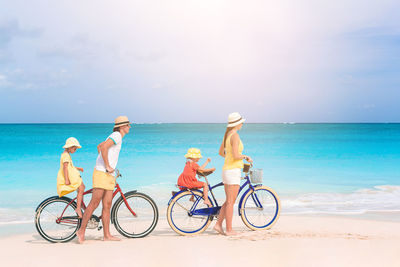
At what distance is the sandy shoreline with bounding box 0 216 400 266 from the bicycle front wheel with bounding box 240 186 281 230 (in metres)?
0.16

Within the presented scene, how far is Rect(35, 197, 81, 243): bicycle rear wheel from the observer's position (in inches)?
207

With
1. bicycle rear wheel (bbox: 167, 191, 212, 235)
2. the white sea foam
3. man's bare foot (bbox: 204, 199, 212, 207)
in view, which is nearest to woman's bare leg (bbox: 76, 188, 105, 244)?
bicycle rear wheel (bbox: 167, 191, 212, 235)

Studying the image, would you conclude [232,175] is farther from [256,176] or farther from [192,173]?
[192,173]

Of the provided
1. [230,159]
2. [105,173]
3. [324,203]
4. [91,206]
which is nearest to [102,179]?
[105,173]

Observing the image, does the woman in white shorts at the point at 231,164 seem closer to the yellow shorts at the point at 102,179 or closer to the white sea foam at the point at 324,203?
the yellow shorts at the point at 102,179

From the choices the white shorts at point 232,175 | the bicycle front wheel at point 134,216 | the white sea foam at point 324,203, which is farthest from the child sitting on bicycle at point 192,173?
the white sea foam at point 324,203

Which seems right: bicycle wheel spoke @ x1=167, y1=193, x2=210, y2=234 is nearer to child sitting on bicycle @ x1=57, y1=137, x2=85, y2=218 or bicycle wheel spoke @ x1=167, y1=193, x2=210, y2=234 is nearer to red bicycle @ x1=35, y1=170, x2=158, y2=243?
red bicycle @ x1=35, y1=170, x2=158, y2=243

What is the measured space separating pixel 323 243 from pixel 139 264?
2432 mm

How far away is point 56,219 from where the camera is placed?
17.3 ft

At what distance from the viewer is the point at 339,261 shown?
459cm

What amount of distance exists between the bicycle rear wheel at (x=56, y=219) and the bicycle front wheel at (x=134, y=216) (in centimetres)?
54

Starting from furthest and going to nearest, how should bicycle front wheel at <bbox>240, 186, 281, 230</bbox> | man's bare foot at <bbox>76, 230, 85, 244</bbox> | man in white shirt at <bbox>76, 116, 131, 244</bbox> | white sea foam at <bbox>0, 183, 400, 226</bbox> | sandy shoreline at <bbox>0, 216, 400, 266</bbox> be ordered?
white sea foam at <bbox>0, 183, 400, 226</bbox>, bicycle front wheel at <bbox>240, 186, 281, 230</bbox>, man's bare foot at <bbox>76, 230, 85, 244</bbox>, man in white shirt at <bbox>76, 116, 131, 244</bbox>, sandy shoreline at <bbox>0, 216, 400, 266</bbox>

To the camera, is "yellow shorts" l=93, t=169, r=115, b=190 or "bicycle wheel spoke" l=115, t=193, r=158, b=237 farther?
"bicycle wheel spoke" l=115, t=193, r=158, b=237

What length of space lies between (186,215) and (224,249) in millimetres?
958
